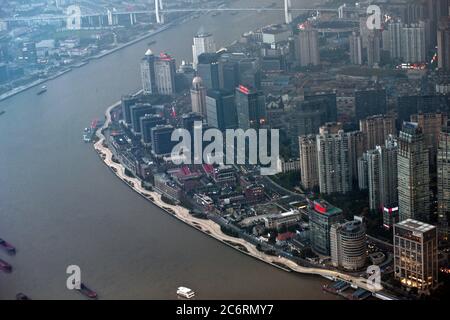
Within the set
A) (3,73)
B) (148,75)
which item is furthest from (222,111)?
(3,73)

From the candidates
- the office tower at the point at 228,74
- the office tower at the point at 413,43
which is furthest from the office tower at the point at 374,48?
the office tower at the point at 228,74

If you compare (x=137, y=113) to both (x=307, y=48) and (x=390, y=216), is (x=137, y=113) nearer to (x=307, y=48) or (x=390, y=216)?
(x=307, y=48)

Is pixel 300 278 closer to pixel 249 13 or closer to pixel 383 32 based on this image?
pixel 383 32

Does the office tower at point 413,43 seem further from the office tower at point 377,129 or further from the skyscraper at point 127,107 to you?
the skyscraper at point 127,107

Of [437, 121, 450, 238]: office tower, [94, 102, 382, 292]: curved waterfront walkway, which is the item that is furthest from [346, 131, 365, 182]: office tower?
[94, 102, 382, 292]: curved waterfront walkway

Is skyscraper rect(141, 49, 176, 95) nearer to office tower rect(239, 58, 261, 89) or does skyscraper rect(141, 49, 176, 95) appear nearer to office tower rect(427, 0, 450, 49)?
office tower rect(239, 58, 261, 89)
